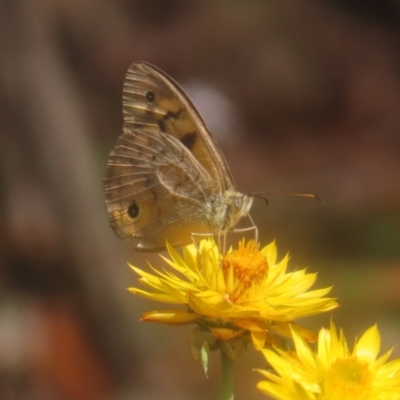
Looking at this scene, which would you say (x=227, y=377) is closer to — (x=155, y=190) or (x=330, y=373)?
(x=330, y=373)

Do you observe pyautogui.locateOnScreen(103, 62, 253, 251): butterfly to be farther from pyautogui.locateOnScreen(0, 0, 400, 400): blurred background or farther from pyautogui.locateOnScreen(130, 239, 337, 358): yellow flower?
pyautogui.locateOnScreen(0, 0, 400, 400): blurred background

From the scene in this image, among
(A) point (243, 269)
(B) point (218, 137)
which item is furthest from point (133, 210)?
(B) point (218, 137)

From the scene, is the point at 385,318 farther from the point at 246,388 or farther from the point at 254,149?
the point at 254,149

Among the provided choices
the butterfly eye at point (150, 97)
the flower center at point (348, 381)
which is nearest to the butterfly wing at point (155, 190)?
the butterfly eye at point (150, 97)

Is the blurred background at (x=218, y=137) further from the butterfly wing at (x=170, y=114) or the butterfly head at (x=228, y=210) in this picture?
the butterfly head at (x=228, y=210)

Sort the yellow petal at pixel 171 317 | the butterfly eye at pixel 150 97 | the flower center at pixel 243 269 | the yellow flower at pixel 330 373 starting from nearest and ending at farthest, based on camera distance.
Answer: the yellow flower at pixel 330 373, the yellow petal at pixel 171 317, the flower center at pixel 243 269, the butterfly eye at pixel 150 97
